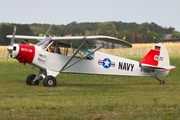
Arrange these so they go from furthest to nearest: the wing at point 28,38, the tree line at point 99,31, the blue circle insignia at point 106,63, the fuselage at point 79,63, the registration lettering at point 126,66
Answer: the tree line at point 99,31 → the wing at point 28,38 → the registration lettering at point 126,66 → the blue circle insignia at point 106,63 → the fuselage at point 79,63

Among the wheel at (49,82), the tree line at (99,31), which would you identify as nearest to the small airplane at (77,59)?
the wheel at (49,82)

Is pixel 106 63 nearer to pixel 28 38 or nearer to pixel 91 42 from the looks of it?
pixel 91 42

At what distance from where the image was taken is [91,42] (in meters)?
19.4

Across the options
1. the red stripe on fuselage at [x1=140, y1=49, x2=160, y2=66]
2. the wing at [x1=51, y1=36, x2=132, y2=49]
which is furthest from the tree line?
the wing at [x1=51, y1=36, x2=132, y2=49]

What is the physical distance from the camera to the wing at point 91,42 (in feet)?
60.5

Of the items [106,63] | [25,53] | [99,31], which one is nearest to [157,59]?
[106,63]

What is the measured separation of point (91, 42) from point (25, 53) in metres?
2.59

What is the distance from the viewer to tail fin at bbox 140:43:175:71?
2177 centimetres

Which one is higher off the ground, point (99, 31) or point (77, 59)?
point (99, 31)

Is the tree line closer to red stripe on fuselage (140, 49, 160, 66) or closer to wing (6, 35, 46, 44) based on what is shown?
wing (6, 35, 46, 44)

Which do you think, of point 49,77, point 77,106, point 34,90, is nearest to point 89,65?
point 49,77

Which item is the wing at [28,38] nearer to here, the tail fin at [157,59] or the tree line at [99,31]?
the tail fin at [157,59]

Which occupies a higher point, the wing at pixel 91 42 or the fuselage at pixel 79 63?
the wing at pixel 91 42

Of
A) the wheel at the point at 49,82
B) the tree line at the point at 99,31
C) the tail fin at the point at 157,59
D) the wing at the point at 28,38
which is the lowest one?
the wheel at the point at 49,82
